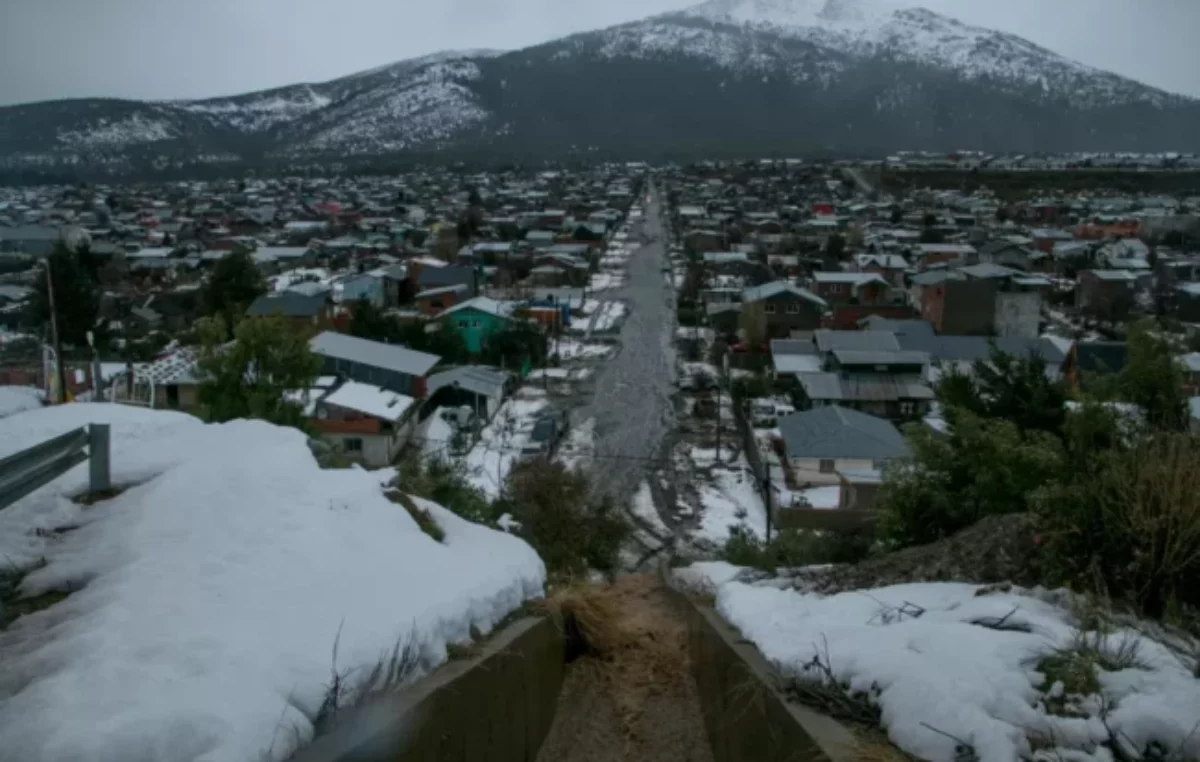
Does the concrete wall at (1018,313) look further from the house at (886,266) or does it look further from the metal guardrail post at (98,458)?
the metal guardrail post at (98,458)

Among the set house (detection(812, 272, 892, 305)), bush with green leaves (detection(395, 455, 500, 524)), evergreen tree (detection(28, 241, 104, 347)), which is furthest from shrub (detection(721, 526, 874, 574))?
house (detection(812, 272, 892, 305))

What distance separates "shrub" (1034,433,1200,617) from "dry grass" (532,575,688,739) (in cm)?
131

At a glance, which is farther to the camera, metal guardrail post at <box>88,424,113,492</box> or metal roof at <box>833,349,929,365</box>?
metal roof at <box>833,349,929,365</box>

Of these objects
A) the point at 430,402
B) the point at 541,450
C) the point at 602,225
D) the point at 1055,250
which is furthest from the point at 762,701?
the point at 602,225

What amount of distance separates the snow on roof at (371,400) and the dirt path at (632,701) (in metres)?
8.09

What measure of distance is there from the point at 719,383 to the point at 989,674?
1286 centimetres

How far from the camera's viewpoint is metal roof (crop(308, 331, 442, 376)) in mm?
12664

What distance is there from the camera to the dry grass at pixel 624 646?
3.10m

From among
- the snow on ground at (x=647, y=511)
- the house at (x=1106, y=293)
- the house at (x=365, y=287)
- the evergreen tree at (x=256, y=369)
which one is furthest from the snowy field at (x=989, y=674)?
the house at (x=1106, y=293)

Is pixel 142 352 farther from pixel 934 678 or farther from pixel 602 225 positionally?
pixel 602 225

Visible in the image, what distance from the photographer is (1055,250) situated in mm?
25922

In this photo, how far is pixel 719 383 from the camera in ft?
48.2

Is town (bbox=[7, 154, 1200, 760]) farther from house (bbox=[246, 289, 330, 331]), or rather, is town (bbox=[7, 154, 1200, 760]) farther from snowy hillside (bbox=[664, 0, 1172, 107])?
snowy hillside (bbox=[664, 0, 1172, 107])

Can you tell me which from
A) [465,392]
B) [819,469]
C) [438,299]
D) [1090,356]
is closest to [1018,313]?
[1090,356]
